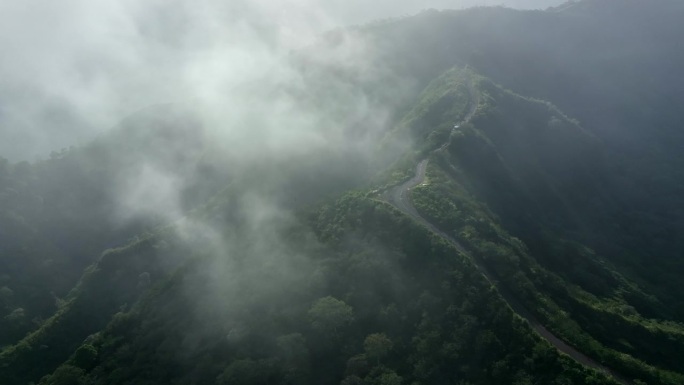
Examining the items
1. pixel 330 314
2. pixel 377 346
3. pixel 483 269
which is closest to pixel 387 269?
pixel 330 314

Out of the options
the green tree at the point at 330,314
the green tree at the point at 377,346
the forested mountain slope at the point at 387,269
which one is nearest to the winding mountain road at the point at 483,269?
the forested mountain slope at the point at 387,269

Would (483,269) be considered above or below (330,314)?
below


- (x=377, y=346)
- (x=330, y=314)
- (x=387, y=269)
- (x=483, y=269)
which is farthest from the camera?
(x=387, y=269)

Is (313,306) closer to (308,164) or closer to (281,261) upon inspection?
(281,261)

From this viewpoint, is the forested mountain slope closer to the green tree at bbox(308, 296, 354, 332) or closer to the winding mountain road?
the green tree at bbox(308, 296, 354, 332)

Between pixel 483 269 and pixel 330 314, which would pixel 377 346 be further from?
pixel 483 269

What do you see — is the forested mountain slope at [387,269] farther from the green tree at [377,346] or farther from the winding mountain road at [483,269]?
the winding mountain road at [483,269]

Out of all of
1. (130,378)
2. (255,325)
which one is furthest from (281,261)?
(130,378)
